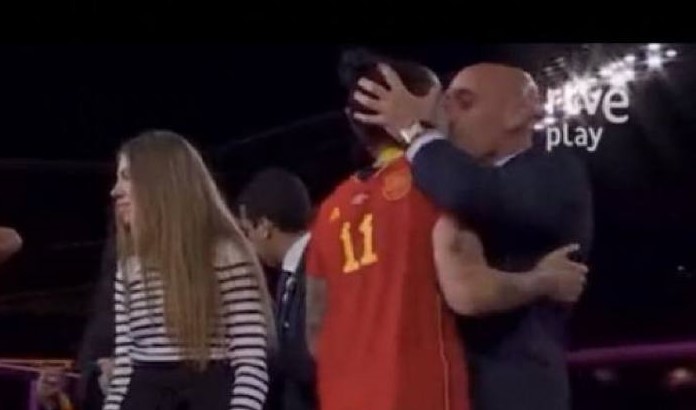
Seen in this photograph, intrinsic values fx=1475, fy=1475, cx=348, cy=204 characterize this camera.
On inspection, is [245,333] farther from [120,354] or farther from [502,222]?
[502,222]

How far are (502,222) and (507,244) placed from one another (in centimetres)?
3

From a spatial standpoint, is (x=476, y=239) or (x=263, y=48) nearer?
(x=476, y=239)

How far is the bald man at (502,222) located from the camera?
2125 millimetres

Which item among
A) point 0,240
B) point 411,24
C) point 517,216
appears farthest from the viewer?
point 411,24

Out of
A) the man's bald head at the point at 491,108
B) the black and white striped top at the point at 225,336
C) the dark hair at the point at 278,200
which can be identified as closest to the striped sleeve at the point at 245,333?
the black and white striped top at the point at 225,336

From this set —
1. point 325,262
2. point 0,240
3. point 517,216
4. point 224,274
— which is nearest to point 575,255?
point 517,216

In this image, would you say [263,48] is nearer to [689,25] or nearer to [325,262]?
[325,262]

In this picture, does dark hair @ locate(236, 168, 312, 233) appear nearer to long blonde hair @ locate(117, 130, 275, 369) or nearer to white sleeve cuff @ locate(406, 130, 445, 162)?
long blonde hair @ locate(117, 130, 275, 369)

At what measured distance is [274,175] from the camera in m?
2.32

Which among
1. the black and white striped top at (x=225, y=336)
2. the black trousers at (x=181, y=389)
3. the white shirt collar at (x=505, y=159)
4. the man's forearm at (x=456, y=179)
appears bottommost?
the black trousers at (x=181, y=389)

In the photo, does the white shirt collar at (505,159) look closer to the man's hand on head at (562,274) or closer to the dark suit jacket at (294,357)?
the man's hand on head at (562,274)

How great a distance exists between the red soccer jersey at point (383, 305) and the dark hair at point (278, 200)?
39 millimetres

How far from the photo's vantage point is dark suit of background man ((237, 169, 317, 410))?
2258mm

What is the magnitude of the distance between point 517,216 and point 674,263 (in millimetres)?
339
